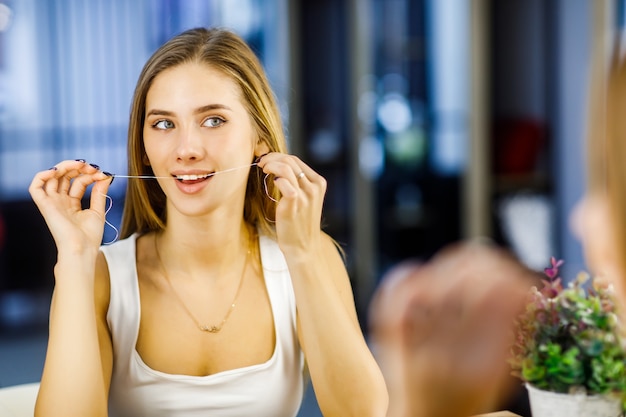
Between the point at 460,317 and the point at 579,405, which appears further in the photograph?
the point at 579,405

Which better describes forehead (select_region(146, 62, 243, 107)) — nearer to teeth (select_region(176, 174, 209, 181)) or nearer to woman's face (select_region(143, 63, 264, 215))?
woman's face (select_region(143, 63, 264, 215))

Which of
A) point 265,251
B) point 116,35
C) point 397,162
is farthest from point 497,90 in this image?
point 265,251

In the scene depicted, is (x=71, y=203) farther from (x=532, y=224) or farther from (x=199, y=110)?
(x=532, y=224)

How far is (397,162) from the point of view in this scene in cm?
520

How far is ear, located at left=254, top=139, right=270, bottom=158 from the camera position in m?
1.75

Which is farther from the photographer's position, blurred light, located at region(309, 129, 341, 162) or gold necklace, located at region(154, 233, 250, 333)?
blurred light, located at region(309, 129, 341, 162)

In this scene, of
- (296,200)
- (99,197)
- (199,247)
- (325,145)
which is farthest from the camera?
(325,145)

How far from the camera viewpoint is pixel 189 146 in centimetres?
161

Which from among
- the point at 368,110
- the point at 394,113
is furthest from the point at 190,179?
the point at 394,113

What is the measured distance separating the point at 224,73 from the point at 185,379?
612 mm

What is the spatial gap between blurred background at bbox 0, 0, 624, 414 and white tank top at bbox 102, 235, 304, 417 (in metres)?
3.17

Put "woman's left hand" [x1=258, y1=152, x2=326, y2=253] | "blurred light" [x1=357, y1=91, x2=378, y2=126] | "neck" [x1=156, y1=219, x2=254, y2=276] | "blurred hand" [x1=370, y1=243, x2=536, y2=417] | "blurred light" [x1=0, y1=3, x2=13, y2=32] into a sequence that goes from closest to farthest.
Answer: "blurred hand" [x1=370, y1=243, x2=536, y2=417] → "woman's left hand" [x1=258, y1=152, x2=326, y2=253] → "neck" [x1=156, y1=219, x2=254, y2=276] → "blurred light" [x1=0, y1=3, x2=13, y2=32] → "blurred light" [x1=357, y1=91, x2=378, y2=126]

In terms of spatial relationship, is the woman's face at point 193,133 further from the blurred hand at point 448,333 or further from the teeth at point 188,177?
the blurred hand at point 448,333

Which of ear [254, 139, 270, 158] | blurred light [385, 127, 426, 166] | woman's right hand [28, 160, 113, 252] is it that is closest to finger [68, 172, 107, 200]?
woman's right hand [28, 160, 113, 252]
